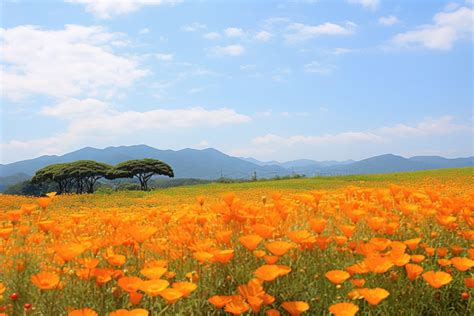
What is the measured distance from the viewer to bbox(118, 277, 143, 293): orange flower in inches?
90.7

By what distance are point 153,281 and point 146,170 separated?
43.1m

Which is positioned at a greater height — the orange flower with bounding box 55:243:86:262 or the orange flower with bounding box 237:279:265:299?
the orange flower with bounding box 55:243:86:262

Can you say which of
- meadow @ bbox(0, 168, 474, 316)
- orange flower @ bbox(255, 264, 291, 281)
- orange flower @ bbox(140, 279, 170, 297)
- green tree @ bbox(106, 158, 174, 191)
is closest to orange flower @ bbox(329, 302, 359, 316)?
meadow @ bbox(0, 168, 474, 316)

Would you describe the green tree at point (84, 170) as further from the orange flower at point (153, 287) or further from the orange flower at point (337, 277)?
the orange flower at point (337, 277)

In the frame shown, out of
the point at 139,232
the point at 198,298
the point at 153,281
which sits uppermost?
the point at 139,232

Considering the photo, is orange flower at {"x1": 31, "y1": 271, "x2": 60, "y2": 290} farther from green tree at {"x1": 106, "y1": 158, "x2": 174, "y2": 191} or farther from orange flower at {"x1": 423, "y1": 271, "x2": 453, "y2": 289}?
green tree at {"x1": 106, "y1": 158, "x2": 174, "y2": 191}

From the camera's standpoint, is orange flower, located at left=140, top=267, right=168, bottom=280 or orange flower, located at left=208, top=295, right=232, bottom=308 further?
orange flower, located at left=140, top=267, right=168, bottom=280

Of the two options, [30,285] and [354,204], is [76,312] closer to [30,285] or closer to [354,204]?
[30,285]

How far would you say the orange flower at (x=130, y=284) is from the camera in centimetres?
230

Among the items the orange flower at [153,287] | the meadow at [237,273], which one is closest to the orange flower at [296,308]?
the meadow at [237,273]

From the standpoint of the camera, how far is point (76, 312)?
2.18 metres

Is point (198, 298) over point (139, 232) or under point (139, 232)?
under

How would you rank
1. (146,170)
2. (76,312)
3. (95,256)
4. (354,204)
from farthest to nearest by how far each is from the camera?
(146,170), (354,204), (95,256), (76,312)

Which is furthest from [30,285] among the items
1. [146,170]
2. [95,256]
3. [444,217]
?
[146,170]
